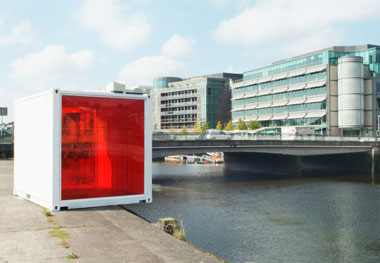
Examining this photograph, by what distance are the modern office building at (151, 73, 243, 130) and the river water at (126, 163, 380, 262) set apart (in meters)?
87.5

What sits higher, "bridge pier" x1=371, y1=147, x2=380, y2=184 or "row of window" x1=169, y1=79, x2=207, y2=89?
"row of window" x1=169, y1=79, x2=207, y2=89

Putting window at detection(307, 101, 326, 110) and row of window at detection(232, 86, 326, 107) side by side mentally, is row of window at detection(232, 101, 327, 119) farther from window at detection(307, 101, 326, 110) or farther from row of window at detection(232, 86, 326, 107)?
row of window at detection(232, 86, 326, 107)

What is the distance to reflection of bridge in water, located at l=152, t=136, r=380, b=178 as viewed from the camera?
→ 49.9 m

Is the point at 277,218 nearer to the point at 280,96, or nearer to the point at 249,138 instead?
the point at 249,138

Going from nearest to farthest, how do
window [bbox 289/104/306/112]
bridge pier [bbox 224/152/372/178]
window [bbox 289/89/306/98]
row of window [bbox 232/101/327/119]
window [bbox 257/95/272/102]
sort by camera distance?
bridge pier [bbox 224/152/372/178] < row of window [bbox 232/101/327/119] < window [bbox 289/89/306/98] < window [bbox 289/104/306/112] < window [bbox 257/95/272/102]

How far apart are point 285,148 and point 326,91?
40774mm

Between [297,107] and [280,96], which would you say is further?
[280,96]

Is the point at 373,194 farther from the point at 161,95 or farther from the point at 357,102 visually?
the point at 161,95

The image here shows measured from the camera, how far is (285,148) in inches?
2275

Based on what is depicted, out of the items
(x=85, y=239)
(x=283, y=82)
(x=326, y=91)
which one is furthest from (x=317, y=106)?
(x=85, y=239)

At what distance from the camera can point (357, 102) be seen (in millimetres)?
90312

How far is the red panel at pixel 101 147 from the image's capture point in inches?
456

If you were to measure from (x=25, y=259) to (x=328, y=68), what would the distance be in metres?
92.7

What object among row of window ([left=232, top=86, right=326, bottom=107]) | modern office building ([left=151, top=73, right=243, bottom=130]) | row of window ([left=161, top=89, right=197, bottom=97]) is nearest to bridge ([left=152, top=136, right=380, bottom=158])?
row of window ([left=232, top=86, right=326, bottom=107])
